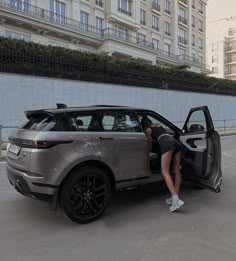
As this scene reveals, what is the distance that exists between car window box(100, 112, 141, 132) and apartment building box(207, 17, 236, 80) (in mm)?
72966

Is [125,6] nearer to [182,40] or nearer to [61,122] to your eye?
[182,40]

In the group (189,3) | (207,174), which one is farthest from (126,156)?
(189,3)

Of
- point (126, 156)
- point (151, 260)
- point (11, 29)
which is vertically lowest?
point (151, 260)

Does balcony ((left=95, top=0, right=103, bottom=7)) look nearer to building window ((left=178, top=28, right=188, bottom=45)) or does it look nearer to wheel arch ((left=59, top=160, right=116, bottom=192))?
building window ((left=178, top=28, right=188, bottom=45))

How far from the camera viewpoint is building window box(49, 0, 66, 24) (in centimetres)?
2744

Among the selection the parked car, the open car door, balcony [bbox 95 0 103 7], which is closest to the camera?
the parked car

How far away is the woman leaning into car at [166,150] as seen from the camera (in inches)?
188

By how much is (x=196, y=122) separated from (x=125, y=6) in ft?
103

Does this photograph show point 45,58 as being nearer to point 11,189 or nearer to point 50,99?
point 50,99

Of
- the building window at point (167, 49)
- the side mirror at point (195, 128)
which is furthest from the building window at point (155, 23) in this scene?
the side mirror at point (195, 128)

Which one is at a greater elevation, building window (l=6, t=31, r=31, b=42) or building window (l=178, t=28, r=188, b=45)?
building window (l=178, t=28, r=188, b=45)

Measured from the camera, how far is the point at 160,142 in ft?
16.0

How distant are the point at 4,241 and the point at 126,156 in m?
2.13

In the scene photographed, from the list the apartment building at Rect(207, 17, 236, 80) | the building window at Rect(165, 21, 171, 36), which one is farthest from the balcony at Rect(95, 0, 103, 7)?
the apartment building at Rect(207, 17, 236, 80)
